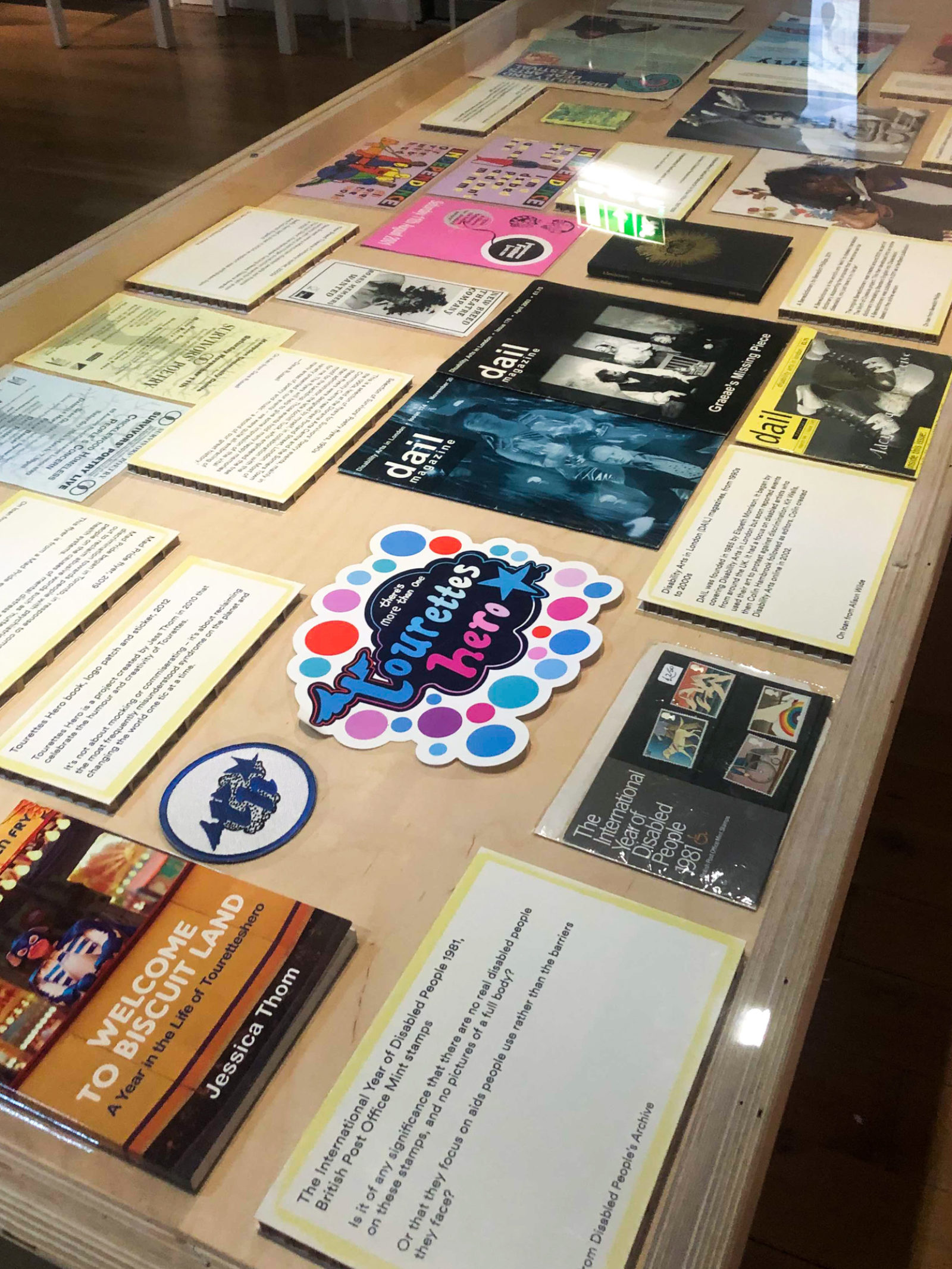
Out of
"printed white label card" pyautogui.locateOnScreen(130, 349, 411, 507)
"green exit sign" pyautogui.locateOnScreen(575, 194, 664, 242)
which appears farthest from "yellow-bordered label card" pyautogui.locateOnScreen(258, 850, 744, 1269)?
"green exit sign" pyautogui.locateOnScreen(575, 194, 664, 242)

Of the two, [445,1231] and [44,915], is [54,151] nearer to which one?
[44,915]

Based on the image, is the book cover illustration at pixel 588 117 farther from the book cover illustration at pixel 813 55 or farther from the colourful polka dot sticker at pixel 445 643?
the colourful polka dot sticker at pixel 445 643

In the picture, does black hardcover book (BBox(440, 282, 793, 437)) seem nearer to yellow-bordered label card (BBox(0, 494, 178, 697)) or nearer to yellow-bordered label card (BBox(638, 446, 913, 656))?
yellow-bordered label card (BBox(638, 446, 913, 656))

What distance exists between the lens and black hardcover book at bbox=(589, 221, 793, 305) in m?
1.45

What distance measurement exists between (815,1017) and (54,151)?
12.1 feet

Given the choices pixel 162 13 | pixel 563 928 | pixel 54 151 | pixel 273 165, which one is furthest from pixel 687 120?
pixel 162 13

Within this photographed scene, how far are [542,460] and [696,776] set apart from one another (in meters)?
0.45

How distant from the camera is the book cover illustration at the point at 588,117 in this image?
1962mm

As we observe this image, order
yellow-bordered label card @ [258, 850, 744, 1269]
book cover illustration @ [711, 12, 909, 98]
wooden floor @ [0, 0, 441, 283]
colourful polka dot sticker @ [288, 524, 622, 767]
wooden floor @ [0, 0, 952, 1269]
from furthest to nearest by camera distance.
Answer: wooden floor @ [0, 0, 441, 283]
book cover illustration @ [711, 12, 909, 98]
wooden floor @ [0, 0, 952, 1269]
colourful polka dot sticker @ [288, 524, 622, 767]
yellow-bordered label card @ [258, 850, 744, 1269]

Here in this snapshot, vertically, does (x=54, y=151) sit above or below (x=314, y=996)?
above

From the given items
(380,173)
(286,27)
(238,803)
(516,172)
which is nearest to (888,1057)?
(238,803)

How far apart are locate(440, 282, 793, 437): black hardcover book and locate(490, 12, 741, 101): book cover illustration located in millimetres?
924

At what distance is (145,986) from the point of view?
2.28 feet

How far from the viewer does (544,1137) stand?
24.6 inches
